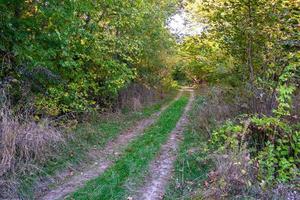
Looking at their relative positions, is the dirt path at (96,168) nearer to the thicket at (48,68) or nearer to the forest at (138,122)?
the forest at (138,122)

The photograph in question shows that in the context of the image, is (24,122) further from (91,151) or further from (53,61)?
(53,61)

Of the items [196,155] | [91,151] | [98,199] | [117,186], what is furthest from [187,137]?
[98,199]

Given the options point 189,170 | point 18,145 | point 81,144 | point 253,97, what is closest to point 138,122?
point 81,144

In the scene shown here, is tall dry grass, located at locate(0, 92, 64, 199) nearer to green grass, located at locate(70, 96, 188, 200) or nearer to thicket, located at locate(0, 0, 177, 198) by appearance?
thicket, located at locate(0, 0, 177, 198)

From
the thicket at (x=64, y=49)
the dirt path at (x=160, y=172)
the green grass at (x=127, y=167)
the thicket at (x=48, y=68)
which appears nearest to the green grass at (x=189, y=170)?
the dirt path at (x=160, y=172)

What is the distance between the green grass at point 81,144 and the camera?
223 inches

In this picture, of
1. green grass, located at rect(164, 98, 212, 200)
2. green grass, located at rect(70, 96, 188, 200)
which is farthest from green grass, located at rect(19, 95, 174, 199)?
green grass, located at rect(164, 98, 212, 200)

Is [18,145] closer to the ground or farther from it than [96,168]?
farther from it

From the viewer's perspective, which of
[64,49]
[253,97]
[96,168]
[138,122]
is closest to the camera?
[96,168]

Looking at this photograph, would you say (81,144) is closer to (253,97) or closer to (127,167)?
(127,167)

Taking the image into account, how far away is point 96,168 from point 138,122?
4889mm

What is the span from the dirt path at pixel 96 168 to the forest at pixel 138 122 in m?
0.02

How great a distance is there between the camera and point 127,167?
654 cm

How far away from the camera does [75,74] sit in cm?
939
